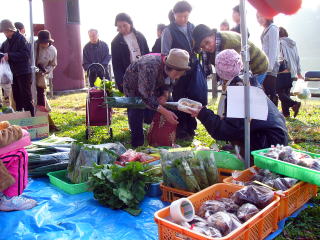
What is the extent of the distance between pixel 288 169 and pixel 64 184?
5.69ft

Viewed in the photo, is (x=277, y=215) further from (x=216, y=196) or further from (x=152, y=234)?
(x=152, y=234)

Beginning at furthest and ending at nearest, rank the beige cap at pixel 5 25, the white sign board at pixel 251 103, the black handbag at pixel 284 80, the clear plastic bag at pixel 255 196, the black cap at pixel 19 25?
1. the black cap at pixel 19 25
2. the black handbag at pixel 284 80
3. the beige cap at pixel 5 25
4. the white sign board at pixel 251 103
5. the clear plastic bag at pixel 255 196

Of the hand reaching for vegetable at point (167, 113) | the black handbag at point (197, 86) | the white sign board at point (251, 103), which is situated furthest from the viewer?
the black handbag at point (197, 86)

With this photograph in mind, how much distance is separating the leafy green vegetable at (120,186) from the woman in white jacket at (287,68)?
4396 mm

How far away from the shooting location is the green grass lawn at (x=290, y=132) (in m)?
2.27

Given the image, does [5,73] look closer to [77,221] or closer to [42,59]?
[42,59]

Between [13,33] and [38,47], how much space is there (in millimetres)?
414

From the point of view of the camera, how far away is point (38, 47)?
5.54 metres

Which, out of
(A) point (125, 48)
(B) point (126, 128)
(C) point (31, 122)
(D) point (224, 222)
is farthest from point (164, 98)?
(D) point (224, 222)

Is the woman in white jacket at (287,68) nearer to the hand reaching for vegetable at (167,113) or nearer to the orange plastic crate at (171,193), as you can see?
the hand reaching for vegetable at (167,113)

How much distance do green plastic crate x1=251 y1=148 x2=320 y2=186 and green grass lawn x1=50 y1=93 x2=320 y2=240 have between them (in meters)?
0.30

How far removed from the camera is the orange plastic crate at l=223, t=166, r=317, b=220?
7.25 feet

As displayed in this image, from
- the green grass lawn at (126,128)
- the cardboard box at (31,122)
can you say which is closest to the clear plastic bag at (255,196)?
the green grass lawn at (126,128)

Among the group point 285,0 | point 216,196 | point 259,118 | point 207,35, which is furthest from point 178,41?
point 285,0
